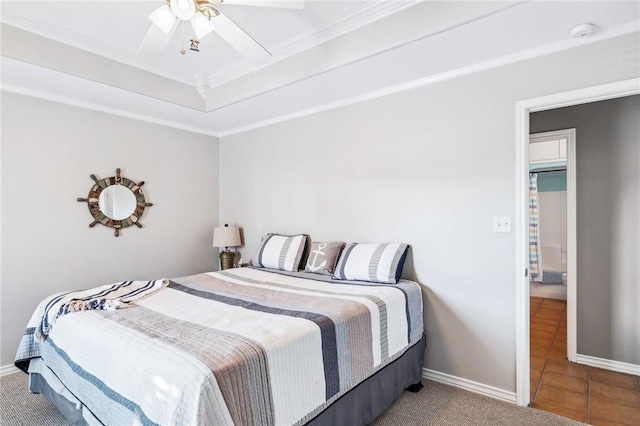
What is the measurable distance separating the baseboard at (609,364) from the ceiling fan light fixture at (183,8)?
375 cm

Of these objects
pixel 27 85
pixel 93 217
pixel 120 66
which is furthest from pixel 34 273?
pixel 120 66

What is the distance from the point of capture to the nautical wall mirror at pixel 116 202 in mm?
3158

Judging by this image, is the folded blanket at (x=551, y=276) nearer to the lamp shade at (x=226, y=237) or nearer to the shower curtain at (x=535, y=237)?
the shower curtain at (x=535, y=237)

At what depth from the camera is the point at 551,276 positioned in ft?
17.8

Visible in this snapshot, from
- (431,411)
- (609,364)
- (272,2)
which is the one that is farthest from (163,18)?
(609,364)

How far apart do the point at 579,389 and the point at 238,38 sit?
3.25m

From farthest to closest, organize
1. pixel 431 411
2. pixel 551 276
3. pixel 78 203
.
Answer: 1. pixel 551 276
2. pixel 78 203
3. pixel 431 411

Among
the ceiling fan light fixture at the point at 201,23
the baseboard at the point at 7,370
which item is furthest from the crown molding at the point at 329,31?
the baseboard at the point at 7,370

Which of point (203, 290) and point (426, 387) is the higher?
point (203, 290)

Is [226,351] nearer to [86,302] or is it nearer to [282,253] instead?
[86,302]

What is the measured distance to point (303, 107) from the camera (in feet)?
10.8

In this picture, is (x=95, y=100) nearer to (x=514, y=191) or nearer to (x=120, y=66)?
(x=120, y=66)

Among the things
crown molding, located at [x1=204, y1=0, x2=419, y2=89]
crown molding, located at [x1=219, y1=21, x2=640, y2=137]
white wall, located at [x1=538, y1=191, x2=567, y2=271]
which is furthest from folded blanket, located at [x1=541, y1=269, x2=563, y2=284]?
crown molding, located at [x1=204, y1=0, x2=419, y2=89]

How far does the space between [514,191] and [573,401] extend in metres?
1.46
